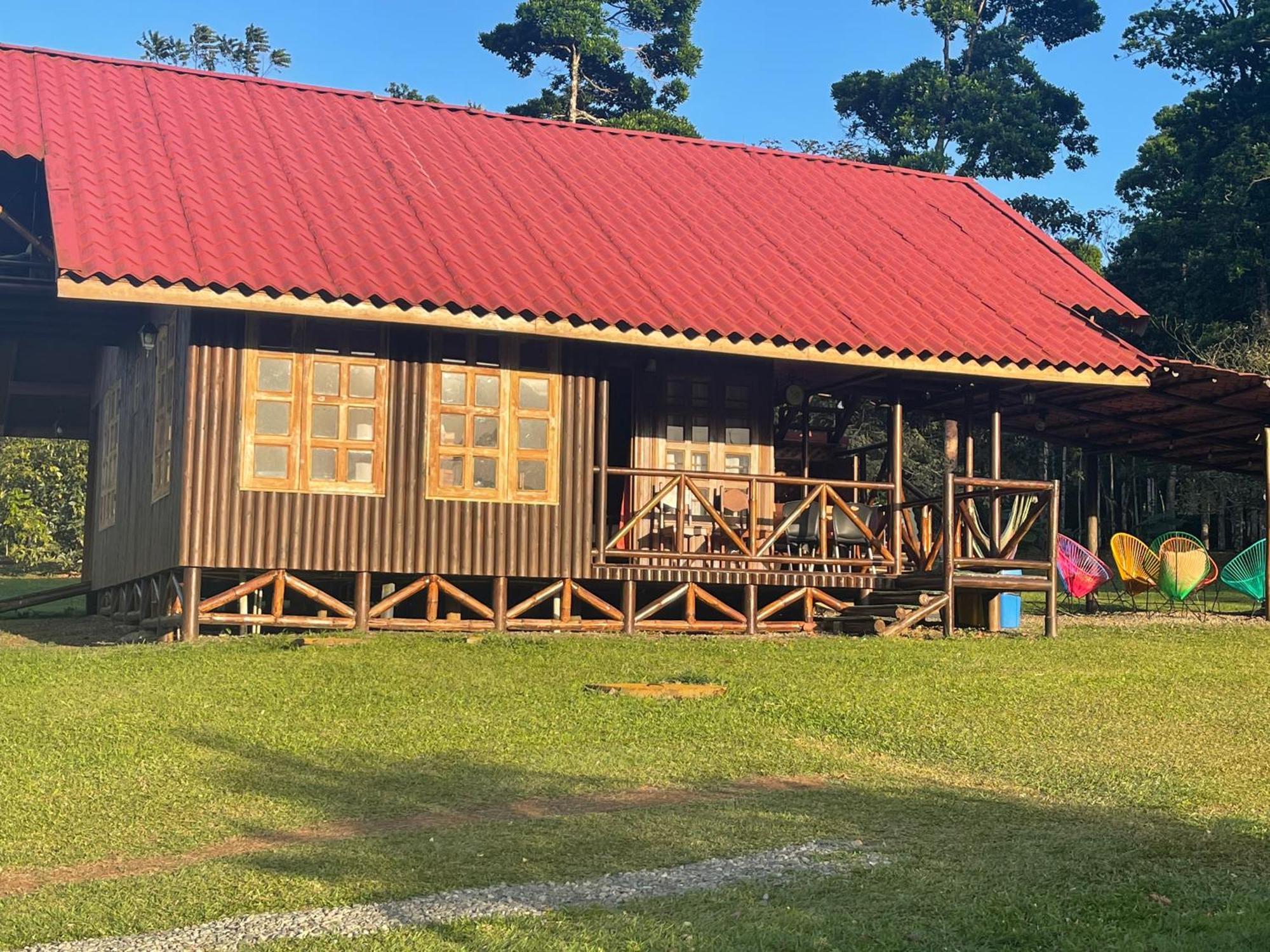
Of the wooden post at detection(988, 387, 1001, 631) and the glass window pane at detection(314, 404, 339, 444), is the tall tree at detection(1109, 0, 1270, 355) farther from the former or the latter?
the glass window pane at detection(314, 404, 339, 444)

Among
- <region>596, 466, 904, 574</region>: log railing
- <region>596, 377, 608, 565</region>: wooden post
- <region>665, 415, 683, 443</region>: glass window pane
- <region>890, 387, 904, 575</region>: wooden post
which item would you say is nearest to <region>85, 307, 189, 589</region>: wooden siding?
<region>596, 377, 608, 565</region>: wooden post

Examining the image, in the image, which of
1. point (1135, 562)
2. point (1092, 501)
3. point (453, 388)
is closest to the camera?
point (453, 388)

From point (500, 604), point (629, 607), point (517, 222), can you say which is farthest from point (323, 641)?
point (517, 222)

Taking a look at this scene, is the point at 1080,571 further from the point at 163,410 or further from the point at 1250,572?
the point at 163,410

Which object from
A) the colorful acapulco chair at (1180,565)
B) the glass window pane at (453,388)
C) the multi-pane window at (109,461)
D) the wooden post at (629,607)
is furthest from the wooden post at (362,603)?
the colorful acapulco chair at (1180,565)

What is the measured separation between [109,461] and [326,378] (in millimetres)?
6860

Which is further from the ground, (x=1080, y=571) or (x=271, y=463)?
(x=271, y=463)

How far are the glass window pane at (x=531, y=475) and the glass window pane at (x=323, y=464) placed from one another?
184 cm

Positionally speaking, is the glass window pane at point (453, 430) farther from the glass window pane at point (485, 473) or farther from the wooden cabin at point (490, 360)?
the glass window pane at point (485, 473)

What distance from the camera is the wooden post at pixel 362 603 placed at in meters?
14.7

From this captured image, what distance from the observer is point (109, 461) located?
20.3m

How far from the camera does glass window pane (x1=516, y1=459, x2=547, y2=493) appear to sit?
1536cm

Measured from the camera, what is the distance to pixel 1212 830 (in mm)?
7641

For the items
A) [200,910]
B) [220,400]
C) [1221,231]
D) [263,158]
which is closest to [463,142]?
[263,158]
